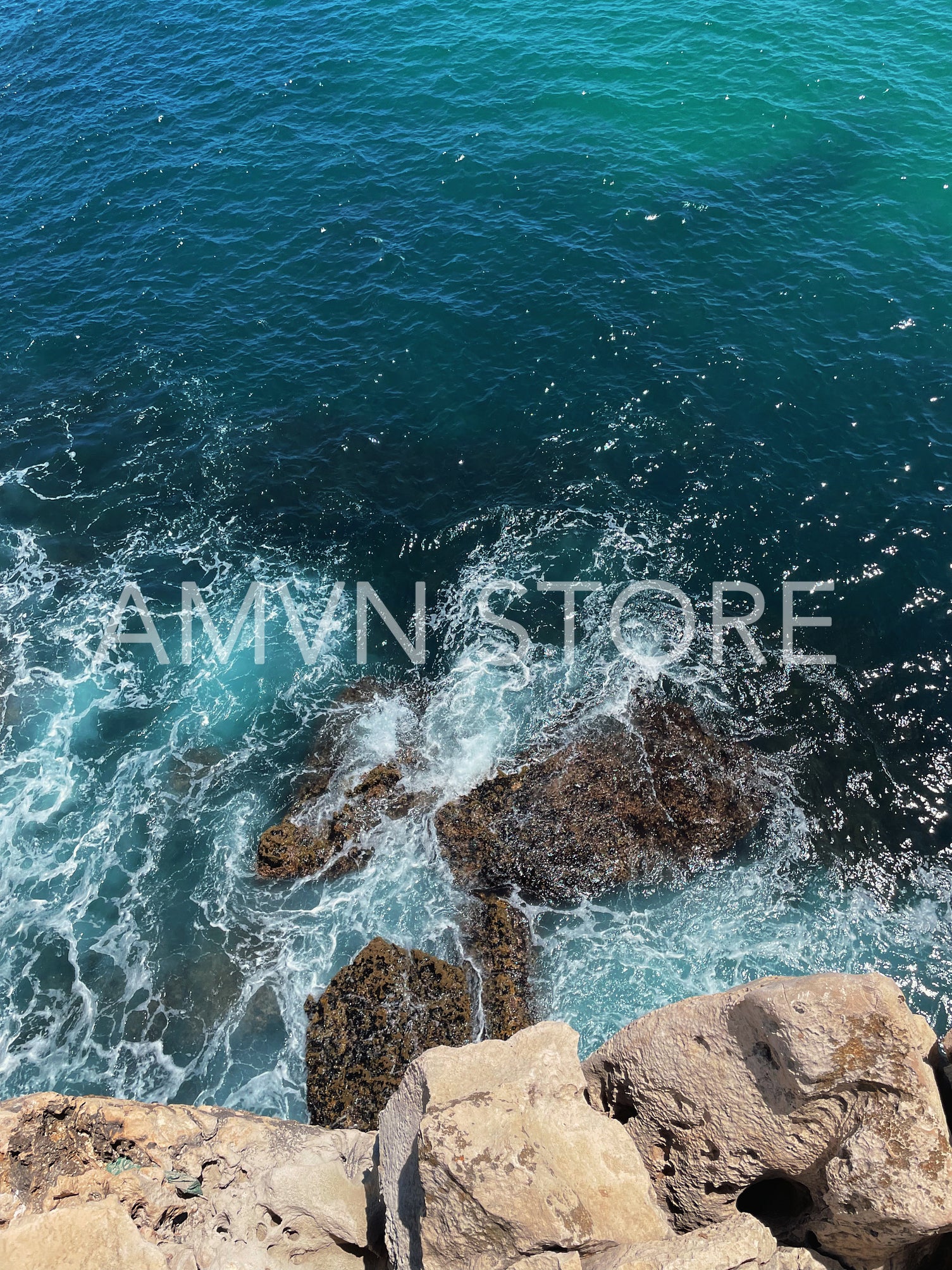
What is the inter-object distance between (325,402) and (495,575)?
17.3 m

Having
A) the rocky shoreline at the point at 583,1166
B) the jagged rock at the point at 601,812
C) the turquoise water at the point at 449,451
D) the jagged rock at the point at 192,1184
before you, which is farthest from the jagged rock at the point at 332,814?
the rocky shoreline at the point at 583,1166

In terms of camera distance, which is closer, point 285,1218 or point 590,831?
point 285,1218

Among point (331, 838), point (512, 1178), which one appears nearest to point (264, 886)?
A: point (331, 838)

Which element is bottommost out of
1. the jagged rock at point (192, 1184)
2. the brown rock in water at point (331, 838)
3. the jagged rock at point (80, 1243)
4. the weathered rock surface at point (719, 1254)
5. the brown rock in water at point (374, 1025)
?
the brown rock in water at point (374, 1025)

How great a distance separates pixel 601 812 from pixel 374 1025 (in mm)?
12263

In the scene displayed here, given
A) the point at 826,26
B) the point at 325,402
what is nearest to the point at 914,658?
the point at 325,402

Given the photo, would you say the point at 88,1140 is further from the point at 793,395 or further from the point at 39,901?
the point at 793,395

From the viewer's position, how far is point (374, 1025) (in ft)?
102

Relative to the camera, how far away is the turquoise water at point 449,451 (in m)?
33.8

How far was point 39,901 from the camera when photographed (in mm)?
35500

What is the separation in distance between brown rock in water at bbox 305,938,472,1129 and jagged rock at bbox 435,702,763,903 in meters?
4.28

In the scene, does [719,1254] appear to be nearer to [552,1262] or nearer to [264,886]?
[552,1262]

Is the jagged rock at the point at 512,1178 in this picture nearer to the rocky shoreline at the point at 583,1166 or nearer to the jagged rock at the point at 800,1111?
the rocky shoreline at the point at 583,1166

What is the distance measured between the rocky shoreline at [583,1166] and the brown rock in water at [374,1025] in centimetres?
867
